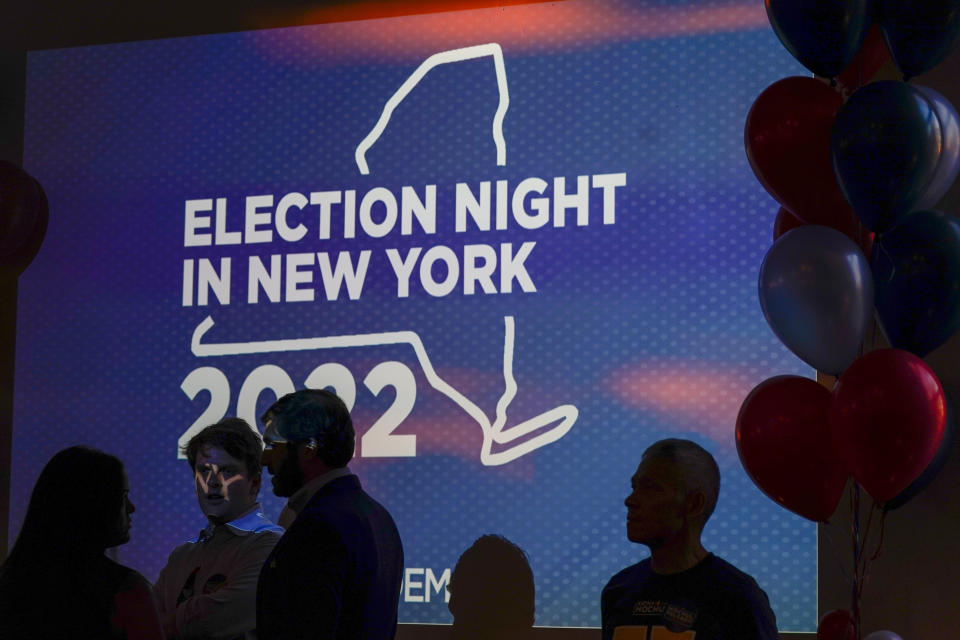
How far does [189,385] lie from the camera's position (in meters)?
4.86

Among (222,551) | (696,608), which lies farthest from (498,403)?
(696,608)

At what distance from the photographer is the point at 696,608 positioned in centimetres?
317

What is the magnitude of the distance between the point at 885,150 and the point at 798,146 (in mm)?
258

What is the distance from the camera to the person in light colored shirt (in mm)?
3633

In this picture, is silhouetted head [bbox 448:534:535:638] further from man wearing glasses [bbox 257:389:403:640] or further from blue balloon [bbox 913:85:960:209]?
blue balloon [bbox 913:85:960:209]

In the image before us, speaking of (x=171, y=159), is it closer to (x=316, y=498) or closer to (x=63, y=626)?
(x=316, y=498)

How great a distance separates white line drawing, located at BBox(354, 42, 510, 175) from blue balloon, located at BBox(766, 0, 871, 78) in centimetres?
155

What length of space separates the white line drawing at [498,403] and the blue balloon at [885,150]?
5.05ft

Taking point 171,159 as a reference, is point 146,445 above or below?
below

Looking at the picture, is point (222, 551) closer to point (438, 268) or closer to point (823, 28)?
point (438, 268)

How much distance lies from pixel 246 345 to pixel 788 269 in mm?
2306

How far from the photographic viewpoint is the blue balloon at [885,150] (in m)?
3.03

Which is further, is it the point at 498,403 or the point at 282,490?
the point at 498,403

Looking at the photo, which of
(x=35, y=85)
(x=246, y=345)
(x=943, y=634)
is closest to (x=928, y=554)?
(x=943, y=634)
